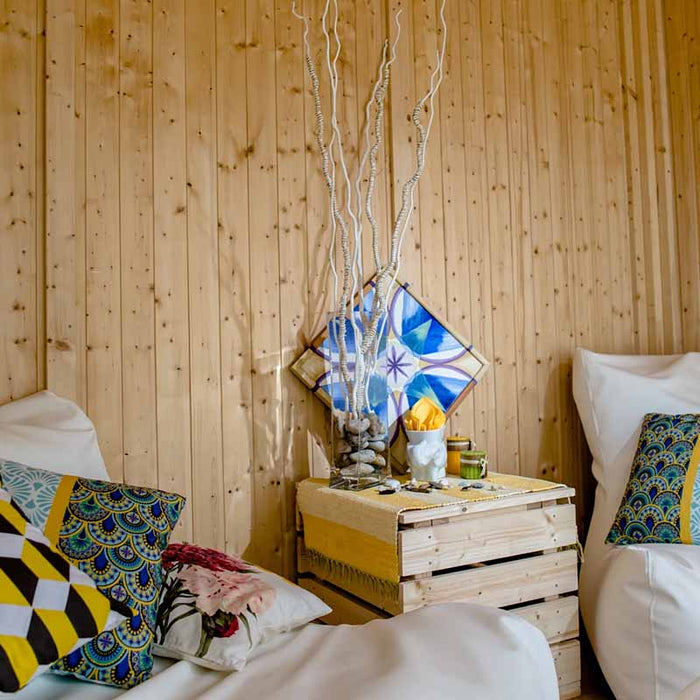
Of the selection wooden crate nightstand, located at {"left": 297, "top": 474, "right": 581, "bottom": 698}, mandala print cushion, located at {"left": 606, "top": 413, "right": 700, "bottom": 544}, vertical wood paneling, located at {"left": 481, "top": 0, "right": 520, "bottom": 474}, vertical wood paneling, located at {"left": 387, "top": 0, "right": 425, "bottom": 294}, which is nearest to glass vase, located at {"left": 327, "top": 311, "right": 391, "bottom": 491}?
wooden crate nightstand, located at {"left": 297, "top": 474, "right": 581, "bottom": 698}

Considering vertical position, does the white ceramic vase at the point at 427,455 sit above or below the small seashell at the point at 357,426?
below

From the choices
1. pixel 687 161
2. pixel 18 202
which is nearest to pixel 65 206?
pixel 18 202

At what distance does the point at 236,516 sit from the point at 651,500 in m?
1.27

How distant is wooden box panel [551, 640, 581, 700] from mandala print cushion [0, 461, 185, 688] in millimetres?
1213

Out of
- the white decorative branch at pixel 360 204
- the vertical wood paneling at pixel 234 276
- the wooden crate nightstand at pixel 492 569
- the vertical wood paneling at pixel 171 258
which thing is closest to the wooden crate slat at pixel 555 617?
the wooden crate nightstand at pixel 492 569

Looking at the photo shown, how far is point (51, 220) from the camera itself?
6.45 ft

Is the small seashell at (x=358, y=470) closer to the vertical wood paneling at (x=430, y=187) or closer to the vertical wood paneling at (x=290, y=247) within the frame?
the vertical wood paneling at (x=290, y=247)

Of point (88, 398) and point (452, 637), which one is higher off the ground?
point (88, 398)

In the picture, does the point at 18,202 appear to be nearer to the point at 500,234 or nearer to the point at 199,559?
the point at 199,559

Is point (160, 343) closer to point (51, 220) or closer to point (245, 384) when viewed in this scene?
point (245, 384)

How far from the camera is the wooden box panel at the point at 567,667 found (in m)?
1.98

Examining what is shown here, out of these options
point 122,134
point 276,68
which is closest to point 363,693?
point 122,134

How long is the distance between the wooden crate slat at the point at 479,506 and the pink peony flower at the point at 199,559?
16.7 inches

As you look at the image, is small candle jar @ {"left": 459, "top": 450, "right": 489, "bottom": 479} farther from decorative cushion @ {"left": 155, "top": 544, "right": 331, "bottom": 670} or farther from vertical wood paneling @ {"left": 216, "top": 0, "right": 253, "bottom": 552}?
decorative cushion @ {"left": 155, "top": 544, "right": 331, "bottom": 670}
